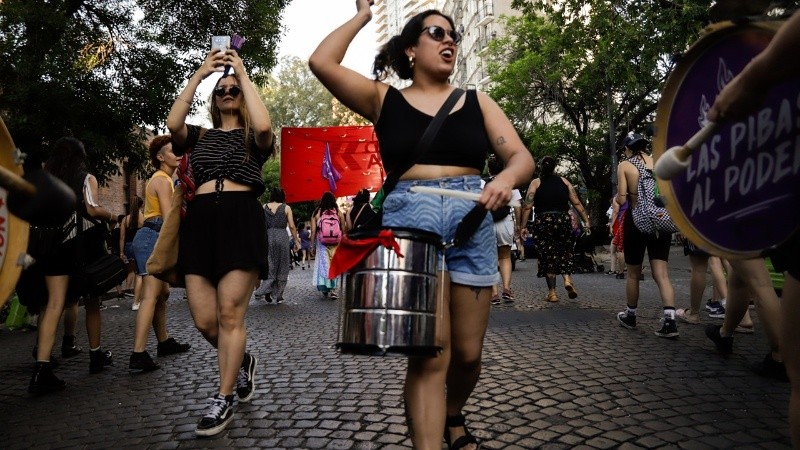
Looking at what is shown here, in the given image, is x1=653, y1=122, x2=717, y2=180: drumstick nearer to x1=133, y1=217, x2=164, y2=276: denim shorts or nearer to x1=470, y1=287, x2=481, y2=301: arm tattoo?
x1=470, y1=287, x2=481, y2=301: arm tattoo

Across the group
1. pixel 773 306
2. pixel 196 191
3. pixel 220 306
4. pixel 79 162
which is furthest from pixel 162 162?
pixel 773 306

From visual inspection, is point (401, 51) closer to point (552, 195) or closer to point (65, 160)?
point (65, 160)

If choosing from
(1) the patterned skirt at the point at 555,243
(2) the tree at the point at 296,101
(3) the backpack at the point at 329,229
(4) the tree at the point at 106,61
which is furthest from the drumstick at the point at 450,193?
(2) the tree at the point at 296,101

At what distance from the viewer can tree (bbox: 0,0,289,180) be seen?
11812 millimetres

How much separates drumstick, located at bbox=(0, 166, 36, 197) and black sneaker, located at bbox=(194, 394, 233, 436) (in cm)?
200

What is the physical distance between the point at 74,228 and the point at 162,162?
2.87 feet

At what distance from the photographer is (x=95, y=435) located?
3.25 meters

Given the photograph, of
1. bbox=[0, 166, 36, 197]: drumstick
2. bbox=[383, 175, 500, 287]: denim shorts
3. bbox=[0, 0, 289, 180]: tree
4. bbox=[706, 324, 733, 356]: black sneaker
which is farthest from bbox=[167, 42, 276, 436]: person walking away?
bbox=[0, 0, 289, 180]: tree

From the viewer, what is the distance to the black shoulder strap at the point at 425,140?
2.35 meters

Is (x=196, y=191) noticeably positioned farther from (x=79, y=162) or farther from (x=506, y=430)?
(x=506, y=430)

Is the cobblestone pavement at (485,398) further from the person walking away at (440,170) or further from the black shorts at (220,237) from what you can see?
the black shorts at (220,237)

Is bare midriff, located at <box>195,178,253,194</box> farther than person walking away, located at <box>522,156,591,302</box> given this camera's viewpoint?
No

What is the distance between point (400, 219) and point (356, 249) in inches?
13.8

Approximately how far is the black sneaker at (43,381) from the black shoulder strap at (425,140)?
3.27 metres
